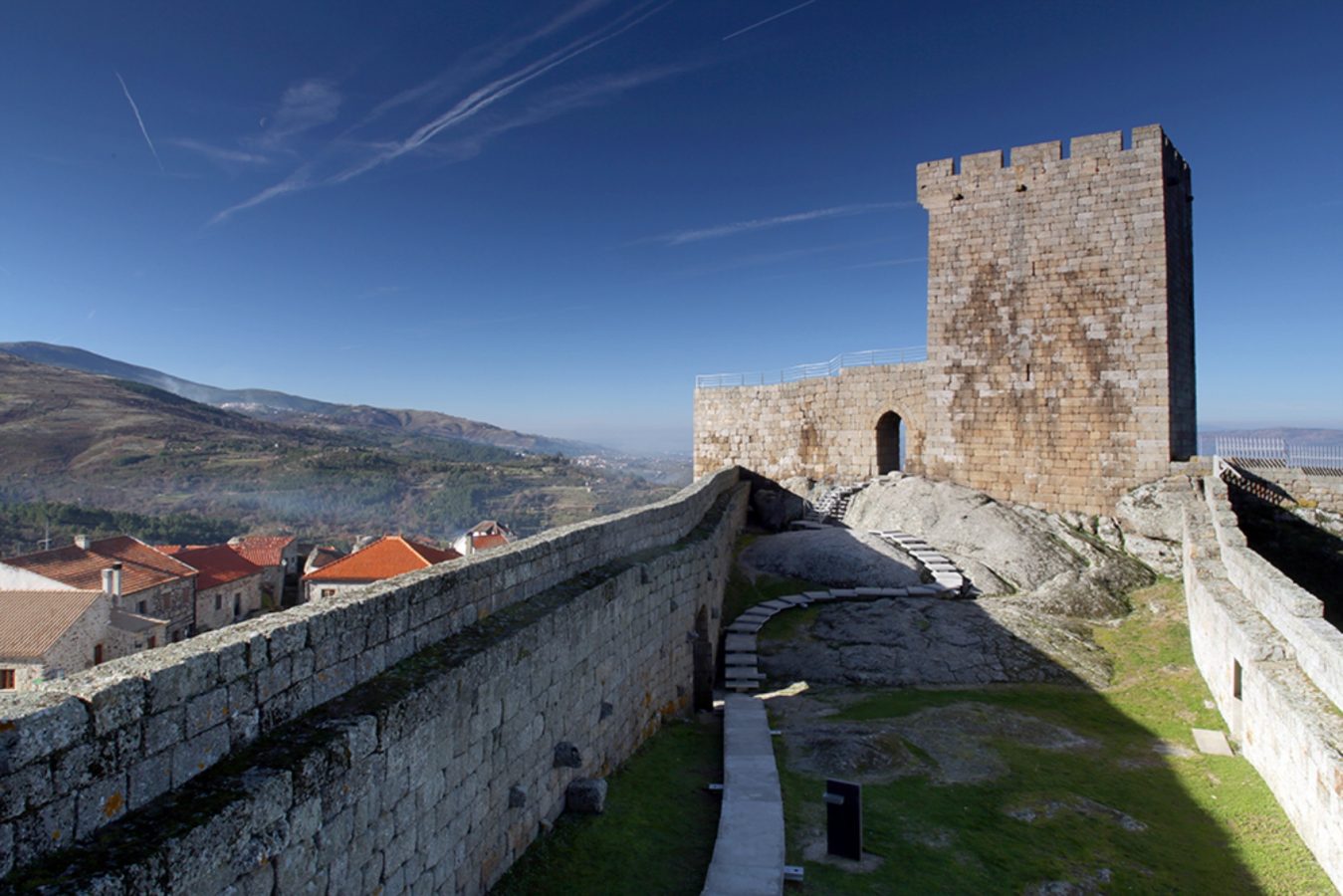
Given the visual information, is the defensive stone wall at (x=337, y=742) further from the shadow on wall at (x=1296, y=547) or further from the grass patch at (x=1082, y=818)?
the shadow on wall at (x=1296, y=547)

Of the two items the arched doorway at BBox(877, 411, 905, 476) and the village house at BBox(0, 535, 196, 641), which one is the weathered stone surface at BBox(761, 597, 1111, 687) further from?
the village house at BBox(0, 535, 196, 641)

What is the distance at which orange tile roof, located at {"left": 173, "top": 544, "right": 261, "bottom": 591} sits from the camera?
4116 centimetres

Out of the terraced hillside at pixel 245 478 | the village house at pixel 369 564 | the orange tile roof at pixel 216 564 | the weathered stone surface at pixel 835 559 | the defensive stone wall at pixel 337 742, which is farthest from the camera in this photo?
the terraced hillside at pixel 245 478

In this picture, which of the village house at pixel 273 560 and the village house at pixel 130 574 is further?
the village house at pixel 273 560

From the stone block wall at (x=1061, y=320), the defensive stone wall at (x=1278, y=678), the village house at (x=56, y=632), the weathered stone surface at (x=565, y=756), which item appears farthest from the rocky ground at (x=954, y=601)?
the village house at (x=56, y=632)

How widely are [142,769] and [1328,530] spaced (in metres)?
20.2

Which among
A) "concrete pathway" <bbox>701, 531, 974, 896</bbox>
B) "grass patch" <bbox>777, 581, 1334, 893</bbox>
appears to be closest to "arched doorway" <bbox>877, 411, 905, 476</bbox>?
"concrete pathway" <bbox>701, 531, 974, 896</bbox>

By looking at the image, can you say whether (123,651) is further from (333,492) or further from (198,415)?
(198,415)

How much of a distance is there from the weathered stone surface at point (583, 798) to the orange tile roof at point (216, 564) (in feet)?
131

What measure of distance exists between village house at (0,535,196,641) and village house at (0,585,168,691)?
1.55m

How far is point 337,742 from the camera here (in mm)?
4066

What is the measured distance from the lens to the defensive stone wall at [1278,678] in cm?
665

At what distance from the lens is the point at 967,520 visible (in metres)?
18.1

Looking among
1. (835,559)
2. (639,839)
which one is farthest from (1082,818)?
(835,559)
